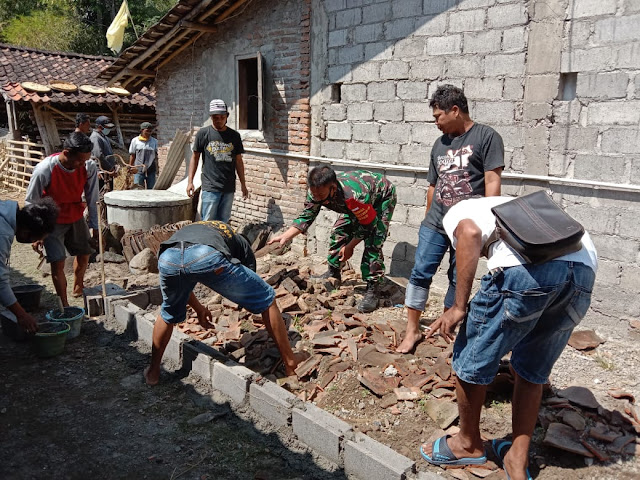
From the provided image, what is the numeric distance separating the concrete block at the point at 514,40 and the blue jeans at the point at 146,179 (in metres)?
8.24

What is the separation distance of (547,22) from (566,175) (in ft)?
4.88

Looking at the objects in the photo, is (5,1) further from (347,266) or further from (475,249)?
(475,249)

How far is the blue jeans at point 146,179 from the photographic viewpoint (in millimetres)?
11312

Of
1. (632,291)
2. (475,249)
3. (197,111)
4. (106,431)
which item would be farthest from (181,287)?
(197,111)

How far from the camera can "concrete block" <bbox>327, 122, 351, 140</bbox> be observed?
7164 millimetres

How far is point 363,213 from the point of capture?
5531 millimetres

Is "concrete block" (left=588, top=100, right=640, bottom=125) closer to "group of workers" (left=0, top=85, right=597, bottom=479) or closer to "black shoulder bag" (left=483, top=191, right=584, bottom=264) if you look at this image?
"group of workers" (left=0, top=85, right=597, bottom=479)

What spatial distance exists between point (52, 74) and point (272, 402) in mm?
17848

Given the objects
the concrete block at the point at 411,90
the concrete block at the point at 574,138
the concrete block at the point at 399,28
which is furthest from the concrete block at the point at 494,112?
the concrete block at the point at 399,28

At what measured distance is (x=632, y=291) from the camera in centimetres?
482

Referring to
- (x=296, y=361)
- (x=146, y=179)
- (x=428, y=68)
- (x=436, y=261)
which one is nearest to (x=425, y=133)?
(x=428, y=68)

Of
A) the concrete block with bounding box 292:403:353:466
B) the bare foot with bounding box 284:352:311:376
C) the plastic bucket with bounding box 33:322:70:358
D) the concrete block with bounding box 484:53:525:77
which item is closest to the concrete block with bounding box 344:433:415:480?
the concrete block with bounding box 292:403:353:466

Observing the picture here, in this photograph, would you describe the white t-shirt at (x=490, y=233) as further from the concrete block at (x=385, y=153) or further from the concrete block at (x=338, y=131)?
the concrete block at (x=338, y=131)

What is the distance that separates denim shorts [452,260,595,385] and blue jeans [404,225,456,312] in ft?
5.00
